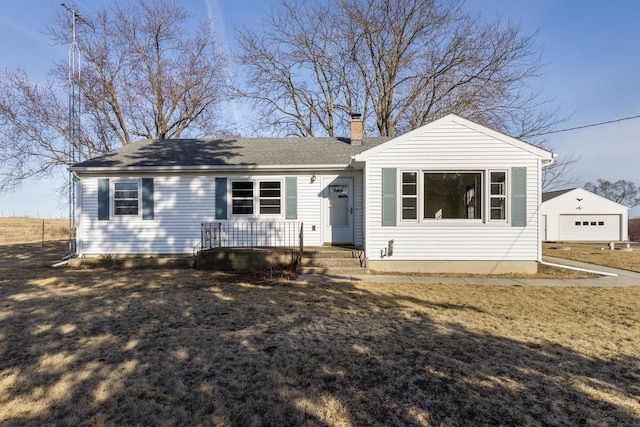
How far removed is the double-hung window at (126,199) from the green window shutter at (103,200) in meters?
0.22

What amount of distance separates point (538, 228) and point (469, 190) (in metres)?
2.01

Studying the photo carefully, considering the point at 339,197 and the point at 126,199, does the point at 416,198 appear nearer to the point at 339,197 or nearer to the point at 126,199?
the point at 339,197

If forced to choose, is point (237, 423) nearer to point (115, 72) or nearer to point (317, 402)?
point (317, 402)

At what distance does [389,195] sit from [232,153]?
578cm

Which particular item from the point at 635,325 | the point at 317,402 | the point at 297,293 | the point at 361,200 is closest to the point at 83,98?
the point at 361,200

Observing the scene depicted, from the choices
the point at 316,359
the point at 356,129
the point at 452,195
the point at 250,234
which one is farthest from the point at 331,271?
the point at 356,129

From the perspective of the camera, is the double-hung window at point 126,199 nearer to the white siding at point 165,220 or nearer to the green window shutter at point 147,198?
the white siding at point 165,220

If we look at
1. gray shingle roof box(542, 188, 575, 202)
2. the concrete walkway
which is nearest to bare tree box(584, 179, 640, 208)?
gray shingle roof box(542, 188, 575, 202)

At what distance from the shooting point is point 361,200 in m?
10.4

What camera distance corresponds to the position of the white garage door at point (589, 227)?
23.5 m

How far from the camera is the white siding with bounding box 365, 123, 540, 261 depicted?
8891 mm

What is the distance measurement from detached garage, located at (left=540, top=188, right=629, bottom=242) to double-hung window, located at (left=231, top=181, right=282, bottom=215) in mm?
21333

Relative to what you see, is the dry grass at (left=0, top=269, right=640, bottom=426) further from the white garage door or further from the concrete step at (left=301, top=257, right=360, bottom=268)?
the white garage door

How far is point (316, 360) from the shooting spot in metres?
3.47
